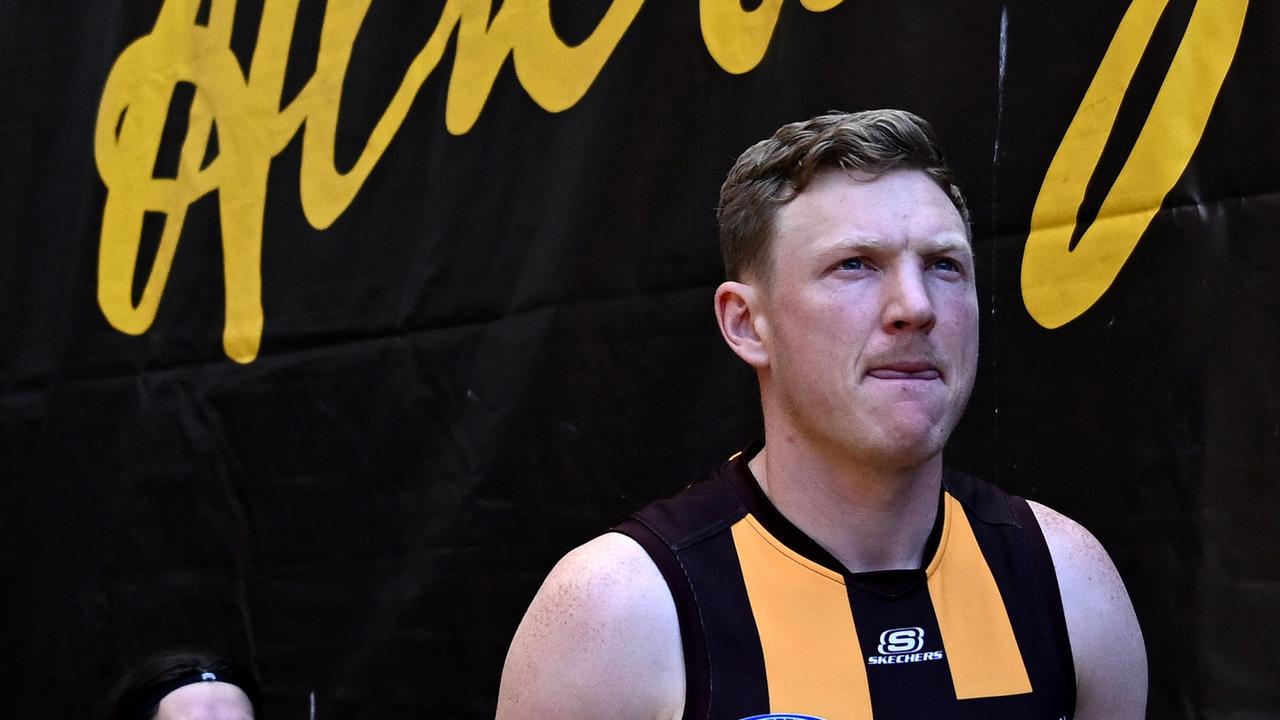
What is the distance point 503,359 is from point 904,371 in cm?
131

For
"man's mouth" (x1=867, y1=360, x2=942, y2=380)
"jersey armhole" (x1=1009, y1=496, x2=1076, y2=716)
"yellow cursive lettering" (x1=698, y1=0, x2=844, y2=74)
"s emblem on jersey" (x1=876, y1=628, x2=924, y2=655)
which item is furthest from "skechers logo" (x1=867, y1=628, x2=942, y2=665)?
"yellow cursive lettering" (x1=698, y1=0, x2=844, y2=74)

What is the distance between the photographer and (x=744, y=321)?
1920 mm

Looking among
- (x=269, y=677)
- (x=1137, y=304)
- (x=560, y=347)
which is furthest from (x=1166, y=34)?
(x=269, y=677)

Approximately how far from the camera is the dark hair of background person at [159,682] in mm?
2775

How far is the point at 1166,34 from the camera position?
2.18 meters

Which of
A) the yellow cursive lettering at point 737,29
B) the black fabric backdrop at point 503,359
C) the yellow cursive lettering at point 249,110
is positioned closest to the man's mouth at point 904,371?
the black fabric backdrop at point 503,359

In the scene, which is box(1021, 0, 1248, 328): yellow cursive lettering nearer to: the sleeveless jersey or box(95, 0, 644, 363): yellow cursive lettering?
the sleeveless jersey

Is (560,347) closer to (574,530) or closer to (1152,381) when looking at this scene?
(574,530)

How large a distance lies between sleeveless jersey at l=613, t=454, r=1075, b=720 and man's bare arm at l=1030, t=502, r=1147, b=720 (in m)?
0.02

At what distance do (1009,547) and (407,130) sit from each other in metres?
1.69

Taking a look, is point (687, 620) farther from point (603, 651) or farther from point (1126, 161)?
point (1126, 161)

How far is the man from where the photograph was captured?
1.73 metres

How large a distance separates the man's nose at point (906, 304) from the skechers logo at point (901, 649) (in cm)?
35

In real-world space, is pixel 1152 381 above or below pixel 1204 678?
above
